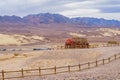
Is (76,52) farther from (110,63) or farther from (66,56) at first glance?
(110,63)

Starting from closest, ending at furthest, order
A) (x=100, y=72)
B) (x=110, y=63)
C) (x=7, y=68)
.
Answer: (x=100, y=72), (x=110, y=63), (x=7, y=68)

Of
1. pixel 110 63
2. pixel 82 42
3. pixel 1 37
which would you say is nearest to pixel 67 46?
pixel 82 42

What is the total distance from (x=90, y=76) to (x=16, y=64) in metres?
29.7

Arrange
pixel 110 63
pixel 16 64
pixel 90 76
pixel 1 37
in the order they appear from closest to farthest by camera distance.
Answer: pixel 90 76 → pixel 110 63 → pixel 16 64 → pixel 1 37

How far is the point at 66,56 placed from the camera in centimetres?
7038

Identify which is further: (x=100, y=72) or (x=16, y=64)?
(x=16, y=64)

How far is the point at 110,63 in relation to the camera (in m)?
51.7

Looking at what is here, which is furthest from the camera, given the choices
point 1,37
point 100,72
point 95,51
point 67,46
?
point 1,37

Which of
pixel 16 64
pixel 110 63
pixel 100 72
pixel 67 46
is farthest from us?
pixel 67 46

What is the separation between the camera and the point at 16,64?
66.5 meters

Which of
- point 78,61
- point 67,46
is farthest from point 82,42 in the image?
A: point 78,61

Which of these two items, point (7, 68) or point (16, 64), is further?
point (16, 64)

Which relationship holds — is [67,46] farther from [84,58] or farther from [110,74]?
[110,74]

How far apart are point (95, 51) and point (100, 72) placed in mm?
30273
